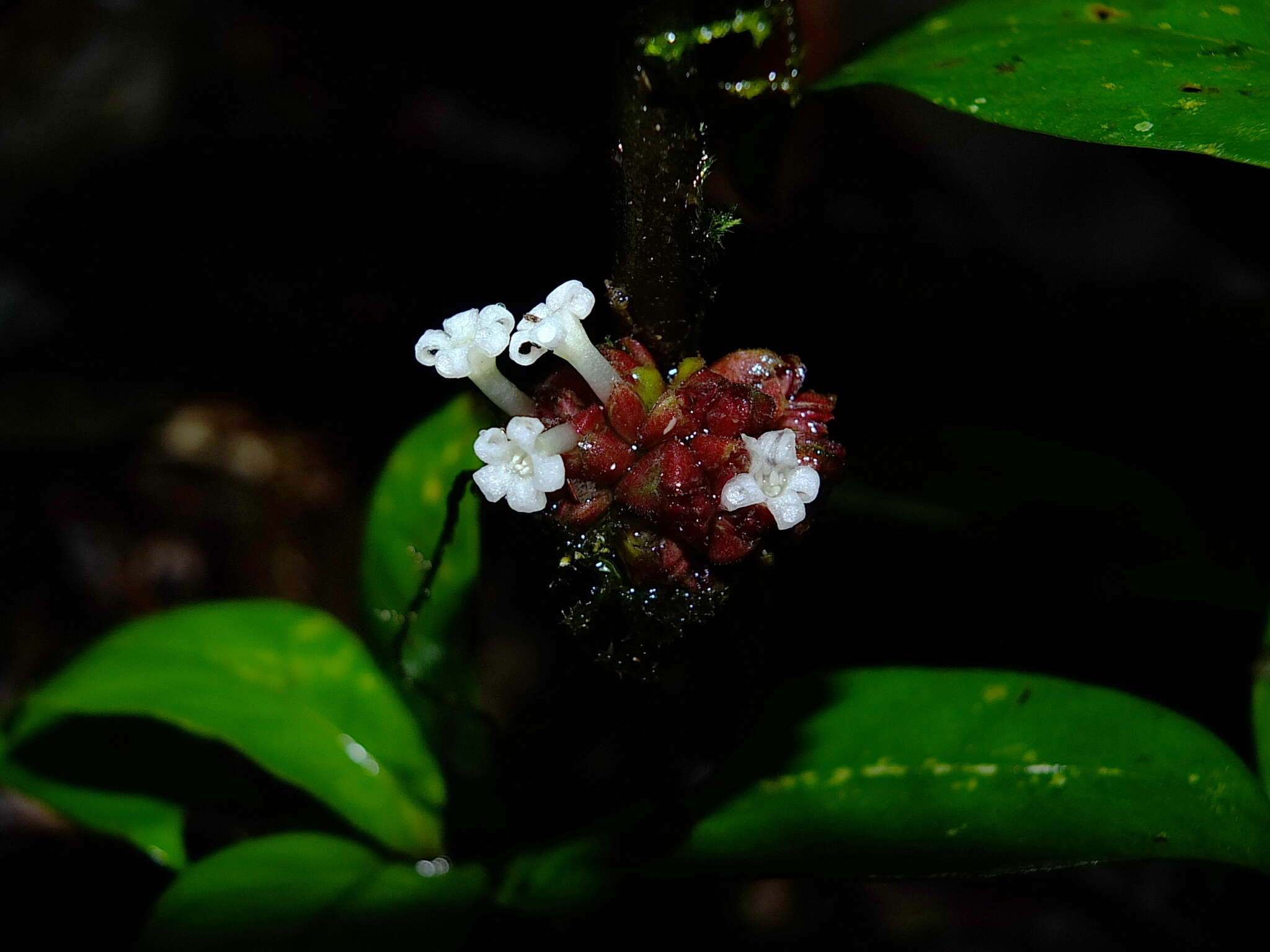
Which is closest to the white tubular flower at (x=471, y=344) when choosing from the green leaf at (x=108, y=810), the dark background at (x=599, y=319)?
the dark background at (x=599, y=319)

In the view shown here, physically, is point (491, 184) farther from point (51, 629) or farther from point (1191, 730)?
point (1191, 730)

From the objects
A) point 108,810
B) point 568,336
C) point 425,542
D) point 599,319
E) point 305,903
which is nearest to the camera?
point 568,336

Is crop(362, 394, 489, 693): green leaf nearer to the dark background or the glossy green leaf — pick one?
the dark background

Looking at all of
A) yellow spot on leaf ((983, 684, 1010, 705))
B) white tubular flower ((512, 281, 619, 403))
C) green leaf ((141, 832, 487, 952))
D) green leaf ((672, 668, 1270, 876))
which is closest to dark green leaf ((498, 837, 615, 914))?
green leaf ((141, 832, 487, 952))

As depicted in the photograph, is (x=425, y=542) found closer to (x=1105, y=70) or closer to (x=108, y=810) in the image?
(x=108, y=810)

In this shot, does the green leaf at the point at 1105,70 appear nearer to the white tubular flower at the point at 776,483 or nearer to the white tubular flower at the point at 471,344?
the white tubular flower at the point at 776,483

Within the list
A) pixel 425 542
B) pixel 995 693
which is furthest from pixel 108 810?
pixel 995 693
